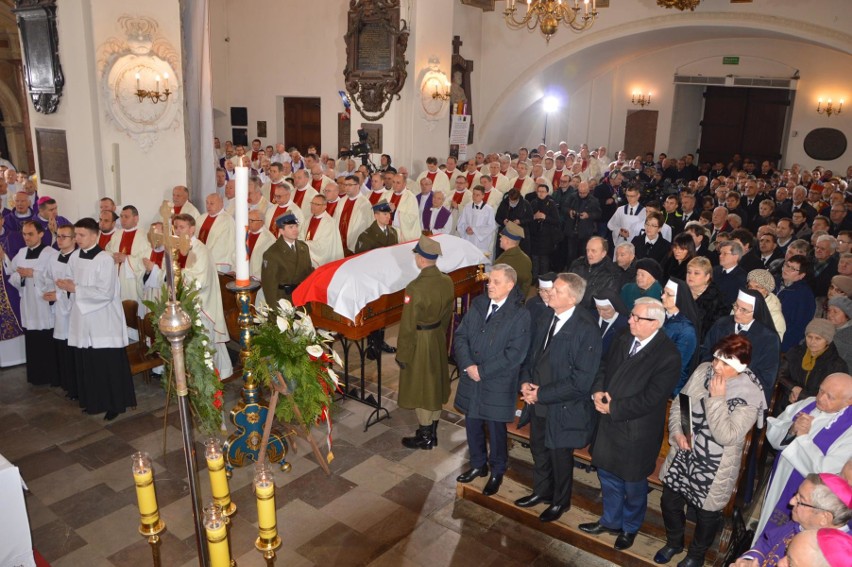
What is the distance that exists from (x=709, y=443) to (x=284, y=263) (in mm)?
4482

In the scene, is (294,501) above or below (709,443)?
below

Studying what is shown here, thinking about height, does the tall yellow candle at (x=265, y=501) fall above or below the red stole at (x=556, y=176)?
below

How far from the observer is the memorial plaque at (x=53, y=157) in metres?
8.30

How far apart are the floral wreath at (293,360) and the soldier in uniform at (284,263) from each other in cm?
184

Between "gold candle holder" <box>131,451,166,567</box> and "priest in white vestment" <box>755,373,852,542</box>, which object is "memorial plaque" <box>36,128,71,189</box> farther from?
"priest in white vestment" <box>755,373,852,542</box>

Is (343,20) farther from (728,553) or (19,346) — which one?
(728,553)

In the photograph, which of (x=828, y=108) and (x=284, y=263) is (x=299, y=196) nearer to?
(x=284, y=263)

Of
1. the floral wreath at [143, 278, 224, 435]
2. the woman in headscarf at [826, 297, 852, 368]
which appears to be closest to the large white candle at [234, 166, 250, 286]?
the floral wreath at [143, 278, 224, 435]

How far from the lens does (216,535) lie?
7.16ft

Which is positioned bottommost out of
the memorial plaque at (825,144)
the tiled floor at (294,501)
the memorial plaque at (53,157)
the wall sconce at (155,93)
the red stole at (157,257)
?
the tiled floor at (294,501)

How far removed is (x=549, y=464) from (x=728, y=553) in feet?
4.09

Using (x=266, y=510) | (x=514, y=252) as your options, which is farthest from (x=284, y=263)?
(x=266, y=510)

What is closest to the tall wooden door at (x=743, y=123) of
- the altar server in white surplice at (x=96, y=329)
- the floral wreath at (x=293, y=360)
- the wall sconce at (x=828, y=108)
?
the wall sconce at (x=828, y=108)

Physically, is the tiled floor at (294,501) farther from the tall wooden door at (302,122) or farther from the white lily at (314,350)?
the tall wooden door at (302,122)
